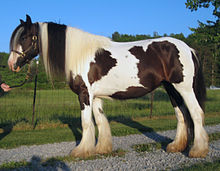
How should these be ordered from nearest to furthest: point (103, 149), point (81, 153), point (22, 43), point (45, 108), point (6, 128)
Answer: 1. point (81, 153)
2. point (22, 43)
3. point (103, 149)
4. point (6, 128)
5. point (45, 108)

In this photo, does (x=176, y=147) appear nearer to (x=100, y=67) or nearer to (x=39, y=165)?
(x=100, y=67)

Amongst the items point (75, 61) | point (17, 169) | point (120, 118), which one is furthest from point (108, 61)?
point (120, 118)

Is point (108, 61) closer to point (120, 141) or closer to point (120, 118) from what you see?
point (120, 141)

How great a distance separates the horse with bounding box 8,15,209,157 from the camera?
4.87 meters

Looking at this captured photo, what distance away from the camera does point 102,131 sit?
5.39 meters

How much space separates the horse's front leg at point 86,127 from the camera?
4.87 meters

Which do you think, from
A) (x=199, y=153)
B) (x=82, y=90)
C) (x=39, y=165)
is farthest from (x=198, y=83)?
(x=39, y=165)

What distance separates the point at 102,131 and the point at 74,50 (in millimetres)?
1937

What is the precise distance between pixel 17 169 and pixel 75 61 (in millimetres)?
2313

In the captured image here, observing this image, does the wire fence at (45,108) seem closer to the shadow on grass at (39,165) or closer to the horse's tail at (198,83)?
the horse's tail at (198,83)

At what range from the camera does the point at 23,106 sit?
41.7 feet

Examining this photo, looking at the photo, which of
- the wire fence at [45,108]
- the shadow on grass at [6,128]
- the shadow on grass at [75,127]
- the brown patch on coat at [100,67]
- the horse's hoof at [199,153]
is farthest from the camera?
the wire fence at [45,108]

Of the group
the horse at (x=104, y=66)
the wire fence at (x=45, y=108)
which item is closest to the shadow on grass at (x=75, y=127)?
the wire fence at (x=45, y=108)

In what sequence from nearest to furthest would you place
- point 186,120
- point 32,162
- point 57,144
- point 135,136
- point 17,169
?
point 17,169, point 32,162, point 186,120, point 57,144, point 135,136
